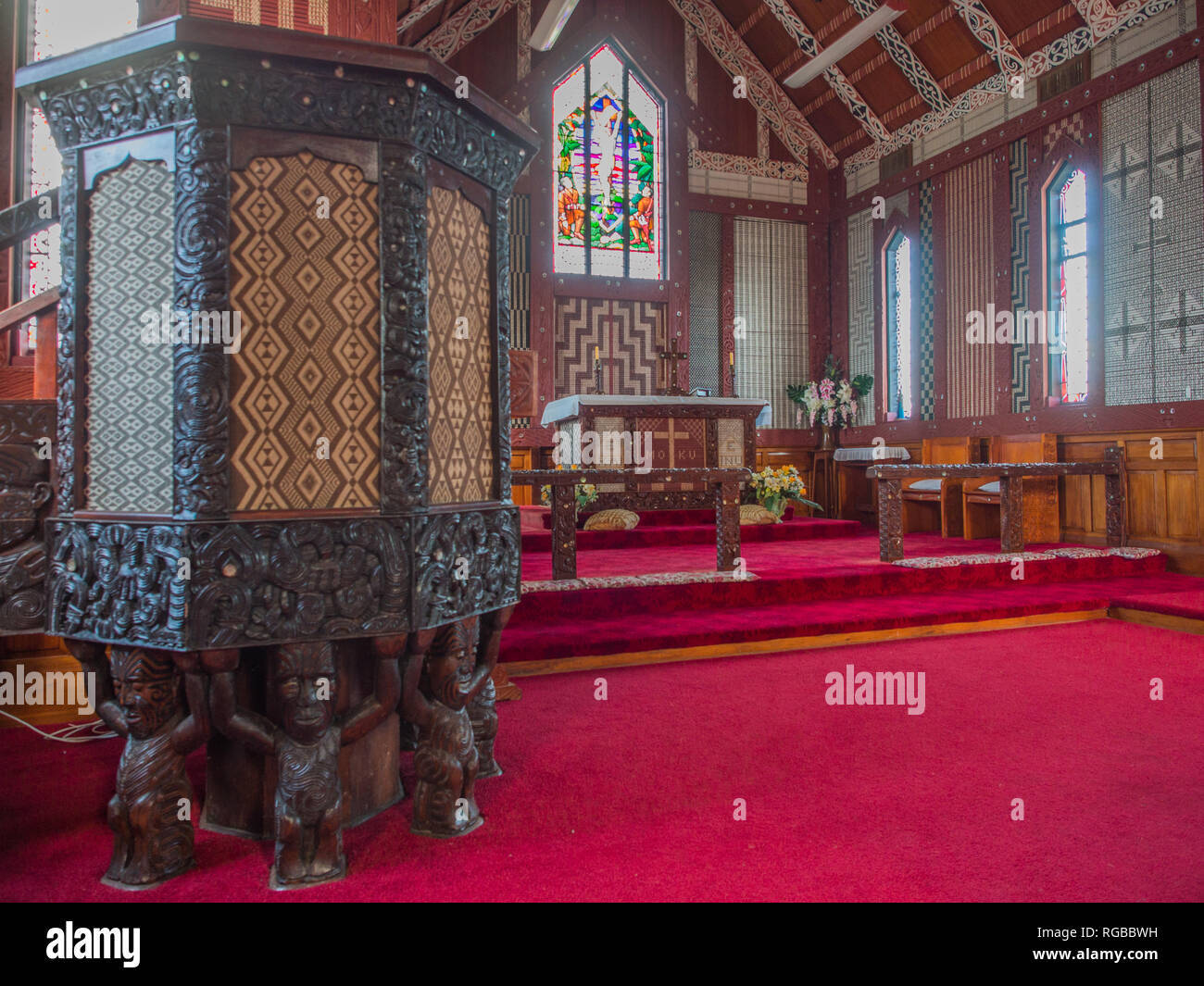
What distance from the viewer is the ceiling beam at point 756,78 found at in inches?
374

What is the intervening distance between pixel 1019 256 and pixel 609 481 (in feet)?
17.3

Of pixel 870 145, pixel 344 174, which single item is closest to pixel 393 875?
pixel 344 174

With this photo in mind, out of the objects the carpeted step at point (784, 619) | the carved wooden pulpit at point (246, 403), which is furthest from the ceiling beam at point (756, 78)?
the carved wooden pulpit at point (246, 403)

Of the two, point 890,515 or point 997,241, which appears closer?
point 890,515

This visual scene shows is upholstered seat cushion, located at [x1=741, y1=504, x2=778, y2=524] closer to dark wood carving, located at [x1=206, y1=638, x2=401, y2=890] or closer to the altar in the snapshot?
the altar

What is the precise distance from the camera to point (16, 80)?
147 cm

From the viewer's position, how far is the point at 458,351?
1688 mm

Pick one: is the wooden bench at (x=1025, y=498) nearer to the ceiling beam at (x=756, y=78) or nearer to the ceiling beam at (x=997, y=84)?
the ceiling beam at (x=997, y=84)

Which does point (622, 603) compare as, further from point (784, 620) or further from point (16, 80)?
point (16, 80)

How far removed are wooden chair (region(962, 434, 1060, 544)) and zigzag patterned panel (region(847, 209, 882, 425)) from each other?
232cm

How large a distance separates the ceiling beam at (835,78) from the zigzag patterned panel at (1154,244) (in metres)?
3.06

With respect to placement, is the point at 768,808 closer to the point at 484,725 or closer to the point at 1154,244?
the point at 484,725

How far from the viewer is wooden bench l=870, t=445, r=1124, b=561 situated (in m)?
4.92
